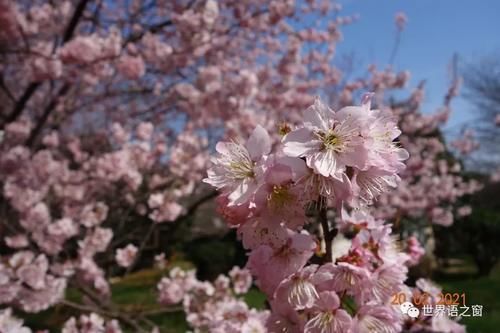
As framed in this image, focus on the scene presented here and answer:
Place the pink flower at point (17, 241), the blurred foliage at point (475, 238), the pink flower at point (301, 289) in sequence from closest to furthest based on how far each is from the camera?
the pink flower at point (301, 289) < the pink flower at point (17, 241) < the blurred foliage at point (475, 238)

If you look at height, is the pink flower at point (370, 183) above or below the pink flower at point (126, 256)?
above

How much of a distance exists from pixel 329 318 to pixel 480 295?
254 inches

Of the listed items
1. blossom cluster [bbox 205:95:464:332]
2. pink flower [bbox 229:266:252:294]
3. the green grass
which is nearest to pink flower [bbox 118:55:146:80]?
pink flower [bbox 229:266:252:294]

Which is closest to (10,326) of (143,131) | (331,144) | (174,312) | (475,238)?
(331,144)

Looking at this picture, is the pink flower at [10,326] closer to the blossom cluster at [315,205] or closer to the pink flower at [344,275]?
the blossom cluster at [315,205]

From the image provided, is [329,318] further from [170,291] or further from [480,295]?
[480,295]

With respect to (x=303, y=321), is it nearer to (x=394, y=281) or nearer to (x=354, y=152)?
(x=394, y=281)

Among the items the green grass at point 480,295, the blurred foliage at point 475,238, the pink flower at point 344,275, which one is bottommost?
the blurred foliage at point 475,238

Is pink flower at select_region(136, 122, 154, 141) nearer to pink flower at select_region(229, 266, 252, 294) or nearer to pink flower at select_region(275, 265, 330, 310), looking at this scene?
pink flower at select_region(229, 266, 252, 294)

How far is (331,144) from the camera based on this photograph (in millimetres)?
923

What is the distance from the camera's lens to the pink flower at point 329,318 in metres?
1.00

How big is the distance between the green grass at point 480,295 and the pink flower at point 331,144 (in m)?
2.57

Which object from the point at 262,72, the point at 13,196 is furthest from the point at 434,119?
the point at 13,196

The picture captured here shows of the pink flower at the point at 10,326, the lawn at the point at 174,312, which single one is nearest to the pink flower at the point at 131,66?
the lawn at the point at 174,312
